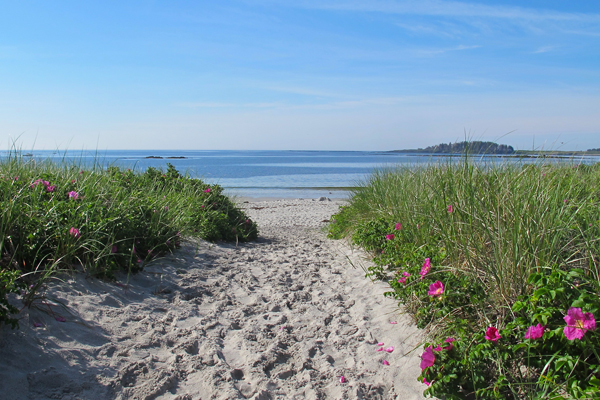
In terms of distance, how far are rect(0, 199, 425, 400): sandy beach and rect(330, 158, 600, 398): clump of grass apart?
39cm

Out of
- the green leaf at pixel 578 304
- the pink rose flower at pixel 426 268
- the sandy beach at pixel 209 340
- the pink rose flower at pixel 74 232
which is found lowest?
the sandy beach at pixel 209 340

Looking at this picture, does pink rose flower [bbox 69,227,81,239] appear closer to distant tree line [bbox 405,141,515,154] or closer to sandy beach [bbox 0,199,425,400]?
sandy beach [bbox 0,199,425,400]

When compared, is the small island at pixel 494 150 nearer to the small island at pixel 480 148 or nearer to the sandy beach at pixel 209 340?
the small island at pixel 480 148

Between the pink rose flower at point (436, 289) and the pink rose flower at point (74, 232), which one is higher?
the pink rose flower at point (74, 232)

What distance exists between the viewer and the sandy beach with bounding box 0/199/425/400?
2406 mm

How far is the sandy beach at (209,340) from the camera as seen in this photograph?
2.41 m

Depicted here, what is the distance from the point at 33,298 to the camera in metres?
2.86

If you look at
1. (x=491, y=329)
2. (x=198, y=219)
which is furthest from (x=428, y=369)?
(x=198, y=219)

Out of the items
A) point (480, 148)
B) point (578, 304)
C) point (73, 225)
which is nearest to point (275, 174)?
point (480, 148)

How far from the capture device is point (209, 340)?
309 centimetres

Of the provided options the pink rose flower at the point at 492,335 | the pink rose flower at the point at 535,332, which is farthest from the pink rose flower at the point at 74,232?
the pink rose flower at the point at 535,332

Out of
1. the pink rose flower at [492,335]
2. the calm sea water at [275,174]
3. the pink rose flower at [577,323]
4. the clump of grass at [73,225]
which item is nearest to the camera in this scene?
the pink rose flower at [577,323]

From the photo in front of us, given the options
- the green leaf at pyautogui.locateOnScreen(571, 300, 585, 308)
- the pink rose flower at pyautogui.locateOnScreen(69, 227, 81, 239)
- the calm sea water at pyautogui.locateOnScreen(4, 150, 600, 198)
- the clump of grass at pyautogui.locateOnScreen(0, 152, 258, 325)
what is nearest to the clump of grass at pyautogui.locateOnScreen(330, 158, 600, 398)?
the green leaf at pyautogui.locateOnScreen(571, 300, 585, 308)

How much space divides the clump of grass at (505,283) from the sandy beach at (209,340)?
386 millimetres
